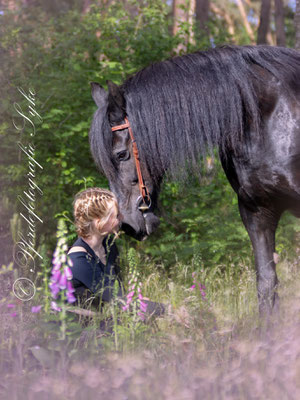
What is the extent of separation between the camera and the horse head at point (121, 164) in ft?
10.8

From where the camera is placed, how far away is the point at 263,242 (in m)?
3.64

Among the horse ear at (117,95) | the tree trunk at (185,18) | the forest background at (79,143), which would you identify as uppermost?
the tree trunk at (185,18)

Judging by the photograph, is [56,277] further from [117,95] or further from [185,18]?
[185,18]

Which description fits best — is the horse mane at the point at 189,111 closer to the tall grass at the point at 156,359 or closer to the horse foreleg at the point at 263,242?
the horse foreleg at the point at 263,242

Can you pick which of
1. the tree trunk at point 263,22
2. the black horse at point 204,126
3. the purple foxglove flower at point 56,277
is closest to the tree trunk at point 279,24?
the tree trunk at point 263,22

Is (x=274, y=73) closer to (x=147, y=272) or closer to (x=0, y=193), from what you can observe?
(x=147, y=272)

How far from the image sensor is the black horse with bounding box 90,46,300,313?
3264mm

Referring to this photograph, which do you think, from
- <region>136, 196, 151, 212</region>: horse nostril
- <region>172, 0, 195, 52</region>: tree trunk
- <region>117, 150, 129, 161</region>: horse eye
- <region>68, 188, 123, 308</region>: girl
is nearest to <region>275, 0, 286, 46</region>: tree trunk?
<region>172, 0, 195, 52</region>: tree trunk

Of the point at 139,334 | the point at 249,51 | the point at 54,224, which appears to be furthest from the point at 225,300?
the point at 54,224

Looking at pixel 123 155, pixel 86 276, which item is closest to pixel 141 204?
pixel 123 155

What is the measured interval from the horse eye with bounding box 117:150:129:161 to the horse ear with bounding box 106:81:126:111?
12.2 inches

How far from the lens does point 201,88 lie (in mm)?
3383

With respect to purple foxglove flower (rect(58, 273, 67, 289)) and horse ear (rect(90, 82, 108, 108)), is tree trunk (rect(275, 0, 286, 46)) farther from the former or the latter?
purple foxglove flower (rect(58, 273, 67, 289))

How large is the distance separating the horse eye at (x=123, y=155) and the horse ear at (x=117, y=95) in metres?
0.31
